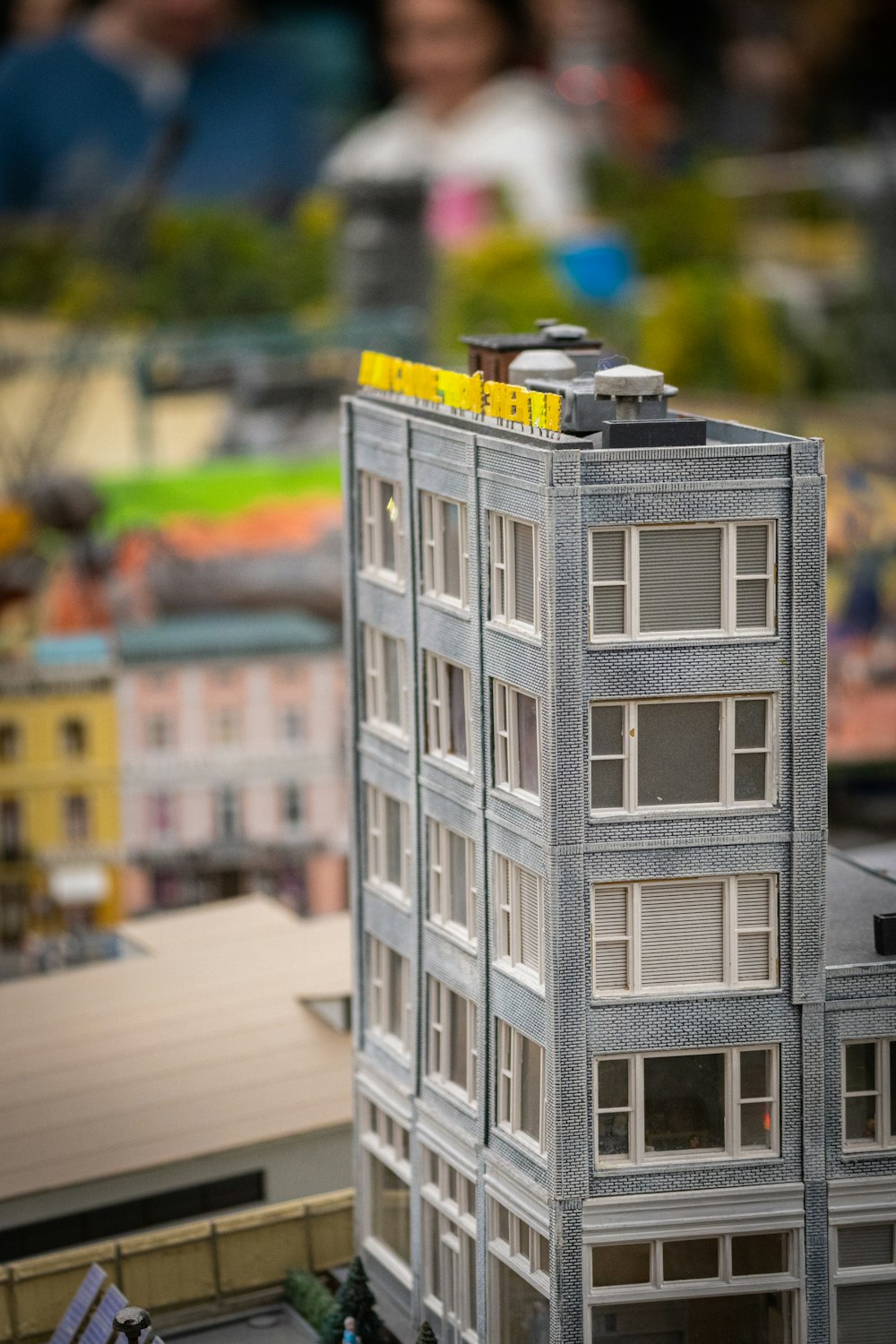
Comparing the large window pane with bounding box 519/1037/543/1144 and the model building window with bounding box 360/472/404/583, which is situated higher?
the model building window with bounding box 360/472/404/583

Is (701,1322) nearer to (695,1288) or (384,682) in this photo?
(695,1288)

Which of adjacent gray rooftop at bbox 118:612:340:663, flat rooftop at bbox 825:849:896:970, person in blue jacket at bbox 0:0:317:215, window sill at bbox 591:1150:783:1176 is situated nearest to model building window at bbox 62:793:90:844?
adjacent gray rooftop at bbox 118:612:340:663

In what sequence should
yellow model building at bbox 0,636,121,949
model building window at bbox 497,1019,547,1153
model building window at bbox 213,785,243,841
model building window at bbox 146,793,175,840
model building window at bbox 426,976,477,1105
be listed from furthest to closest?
model building window at bbox 213,785,243,841, model building window at bbox 146,793,175,840, yellow model building at bbox 0,636,121,949, model building window at bbox 426,976,477,1105, model building window at bbox 497,1019,547,1153

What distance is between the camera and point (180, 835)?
77.1 meters

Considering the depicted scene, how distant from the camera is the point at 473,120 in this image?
13812cm

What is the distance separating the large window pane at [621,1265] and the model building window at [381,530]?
496 inches

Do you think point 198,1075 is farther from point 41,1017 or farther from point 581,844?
point 581,844

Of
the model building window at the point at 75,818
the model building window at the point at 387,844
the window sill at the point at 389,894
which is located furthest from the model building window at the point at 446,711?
the model building window at the point at 75,818

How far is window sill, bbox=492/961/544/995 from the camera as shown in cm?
3772

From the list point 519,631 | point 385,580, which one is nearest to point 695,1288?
point 519,631

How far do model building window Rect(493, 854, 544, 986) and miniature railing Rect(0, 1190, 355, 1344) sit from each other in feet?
34.9

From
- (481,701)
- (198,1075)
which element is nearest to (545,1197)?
(481,701)

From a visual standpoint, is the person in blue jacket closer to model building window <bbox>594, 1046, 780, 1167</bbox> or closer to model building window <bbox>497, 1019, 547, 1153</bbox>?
model building window <bbox>497, 1019, 547, 1153</bbox>

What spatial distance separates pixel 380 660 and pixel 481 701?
460 centimetres
